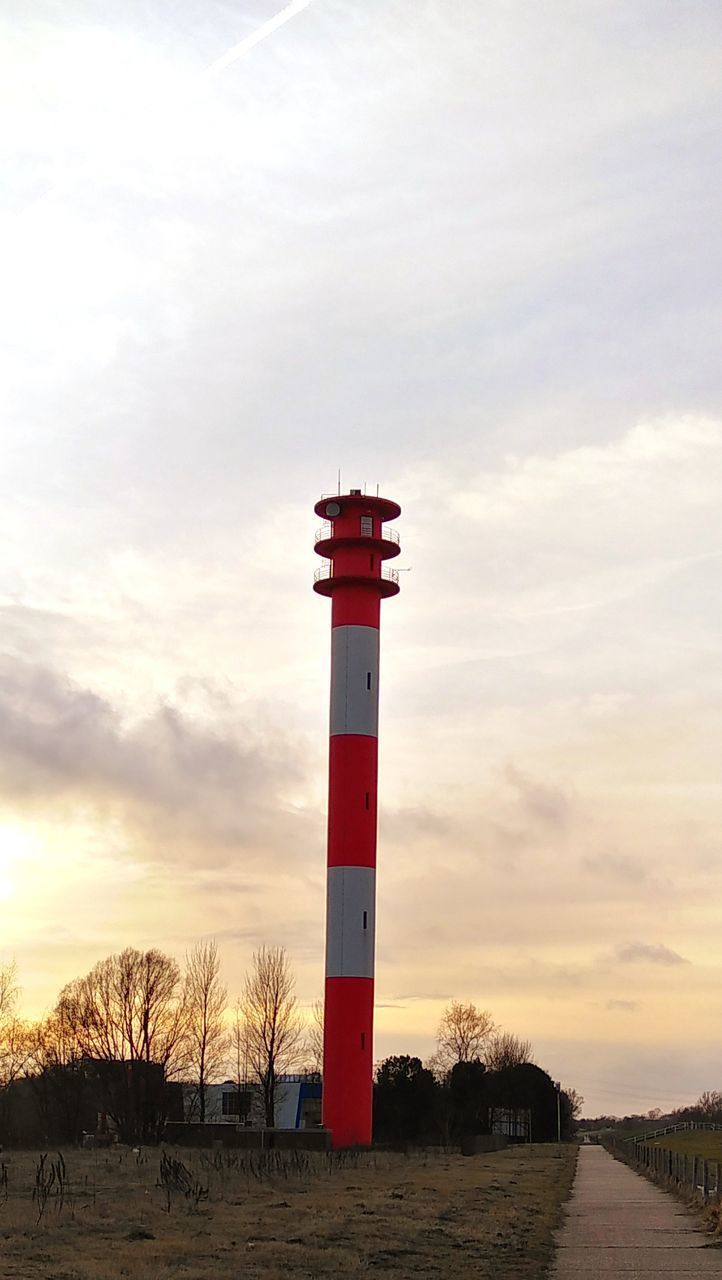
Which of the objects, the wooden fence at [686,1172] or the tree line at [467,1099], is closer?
the wooden fence at [686,1172]

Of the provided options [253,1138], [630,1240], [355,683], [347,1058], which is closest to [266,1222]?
[630,1240]

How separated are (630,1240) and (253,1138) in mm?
31726

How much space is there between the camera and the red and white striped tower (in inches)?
2131

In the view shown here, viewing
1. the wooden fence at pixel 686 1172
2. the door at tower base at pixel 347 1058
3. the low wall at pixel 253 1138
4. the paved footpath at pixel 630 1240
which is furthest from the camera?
the door at tower base at pixel 347 1058

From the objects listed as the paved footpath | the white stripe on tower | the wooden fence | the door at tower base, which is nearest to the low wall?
the door at tower base

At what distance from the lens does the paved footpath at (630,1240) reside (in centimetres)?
2030

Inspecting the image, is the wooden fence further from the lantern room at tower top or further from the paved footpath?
the lantern room at tower top

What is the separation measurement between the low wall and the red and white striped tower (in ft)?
3.99

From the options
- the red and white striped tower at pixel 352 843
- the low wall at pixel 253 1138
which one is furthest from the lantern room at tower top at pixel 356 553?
the low wall at pixel 253 1138

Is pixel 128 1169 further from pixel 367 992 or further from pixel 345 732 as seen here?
pixel 345 732

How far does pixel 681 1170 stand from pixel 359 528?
3037 centimetres

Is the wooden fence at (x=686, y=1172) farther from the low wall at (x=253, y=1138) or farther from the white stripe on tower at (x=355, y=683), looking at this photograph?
the white stripe on tower at (x=355, y=683)

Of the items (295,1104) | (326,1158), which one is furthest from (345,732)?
(295,1104)

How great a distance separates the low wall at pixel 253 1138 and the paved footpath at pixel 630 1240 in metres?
14.9
